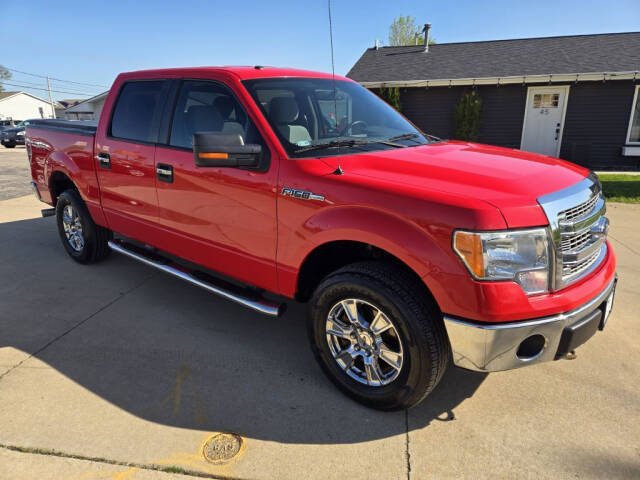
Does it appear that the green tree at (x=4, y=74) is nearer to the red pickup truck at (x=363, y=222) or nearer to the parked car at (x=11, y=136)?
the parked car at (x=11, y=136)

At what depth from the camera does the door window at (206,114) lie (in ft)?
9.91

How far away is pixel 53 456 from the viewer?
2.25 m

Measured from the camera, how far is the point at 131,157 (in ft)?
12.3

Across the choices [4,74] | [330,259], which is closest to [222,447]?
[330,259]

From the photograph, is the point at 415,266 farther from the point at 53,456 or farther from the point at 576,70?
the point at 576,70

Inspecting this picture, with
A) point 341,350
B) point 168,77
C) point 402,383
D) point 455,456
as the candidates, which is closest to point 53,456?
point 341,350

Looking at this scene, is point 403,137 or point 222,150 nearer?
point 222,150

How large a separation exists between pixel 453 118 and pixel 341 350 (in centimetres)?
1317

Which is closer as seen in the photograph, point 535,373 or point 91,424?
point 91,424

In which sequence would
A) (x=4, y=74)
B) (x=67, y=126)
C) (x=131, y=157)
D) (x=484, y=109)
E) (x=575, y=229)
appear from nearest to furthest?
1. (x=575, y=229)
2. (x=131, y=157)
3. (x=67, y=126)
4. (x=484, y=109)
5. (x=4, y=74)

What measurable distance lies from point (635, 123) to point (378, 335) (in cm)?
1454

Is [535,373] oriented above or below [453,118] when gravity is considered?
below

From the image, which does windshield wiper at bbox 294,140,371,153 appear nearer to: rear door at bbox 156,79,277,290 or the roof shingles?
rear door at bbox 156,79,277,290

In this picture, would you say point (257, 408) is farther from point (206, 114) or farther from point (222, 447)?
point (206, 114)
